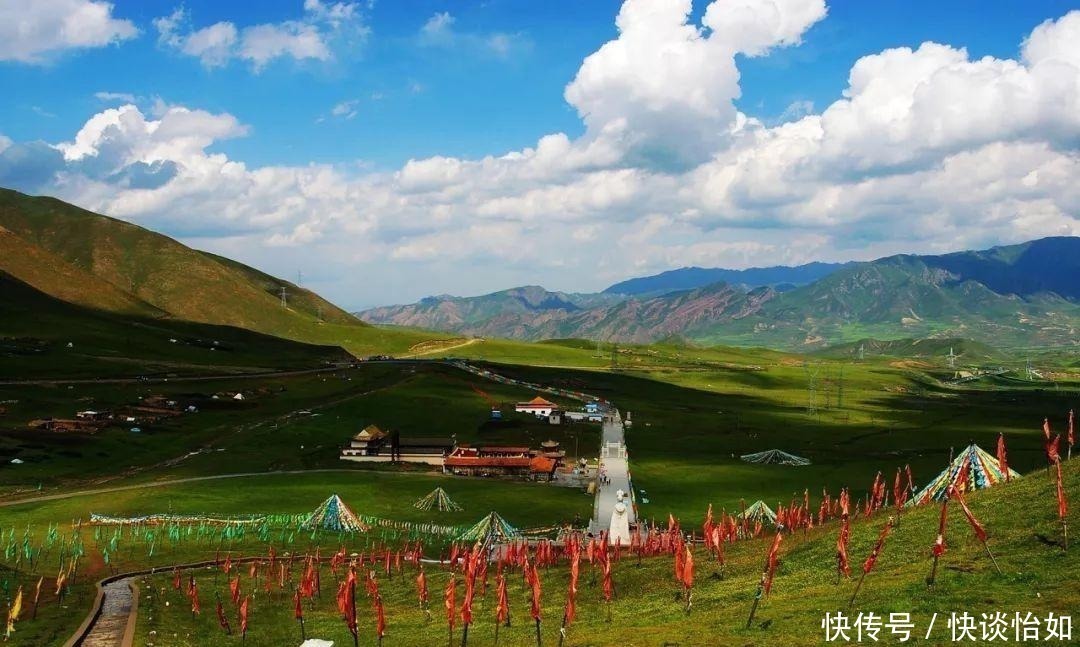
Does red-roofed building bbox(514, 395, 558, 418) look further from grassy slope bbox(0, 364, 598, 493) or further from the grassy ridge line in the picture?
the grassy ridge line

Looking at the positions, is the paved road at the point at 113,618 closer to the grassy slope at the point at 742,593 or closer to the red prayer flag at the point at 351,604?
the grassy slope at the point at 742,593

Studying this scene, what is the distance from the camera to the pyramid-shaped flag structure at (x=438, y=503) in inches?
3907

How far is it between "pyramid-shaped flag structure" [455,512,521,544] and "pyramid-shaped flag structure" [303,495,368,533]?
41.1 feet

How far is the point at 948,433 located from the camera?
6870 inches

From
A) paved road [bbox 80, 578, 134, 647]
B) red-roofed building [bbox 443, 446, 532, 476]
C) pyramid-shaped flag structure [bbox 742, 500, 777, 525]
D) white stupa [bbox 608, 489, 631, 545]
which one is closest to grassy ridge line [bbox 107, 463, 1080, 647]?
paved road [bbox 80, 578, 134, 647]

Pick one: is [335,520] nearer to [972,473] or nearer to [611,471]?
[611,471]

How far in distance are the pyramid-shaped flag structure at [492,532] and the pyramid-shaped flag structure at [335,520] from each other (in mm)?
12537

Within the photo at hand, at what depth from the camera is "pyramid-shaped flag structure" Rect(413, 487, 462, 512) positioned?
99.2 m

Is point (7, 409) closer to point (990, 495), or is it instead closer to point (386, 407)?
point (386, 407)

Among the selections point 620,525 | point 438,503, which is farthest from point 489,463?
point 620,525

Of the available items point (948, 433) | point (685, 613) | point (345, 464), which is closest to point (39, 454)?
point (345, 464)

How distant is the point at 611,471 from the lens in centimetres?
12575

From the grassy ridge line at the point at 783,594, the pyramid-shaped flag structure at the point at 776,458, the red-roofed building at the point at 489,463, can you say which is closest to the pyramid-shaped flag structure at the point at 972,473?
the grassy ridge line at the point at 783,594

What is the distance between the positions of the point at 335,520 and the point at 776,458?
80899 millimetres
